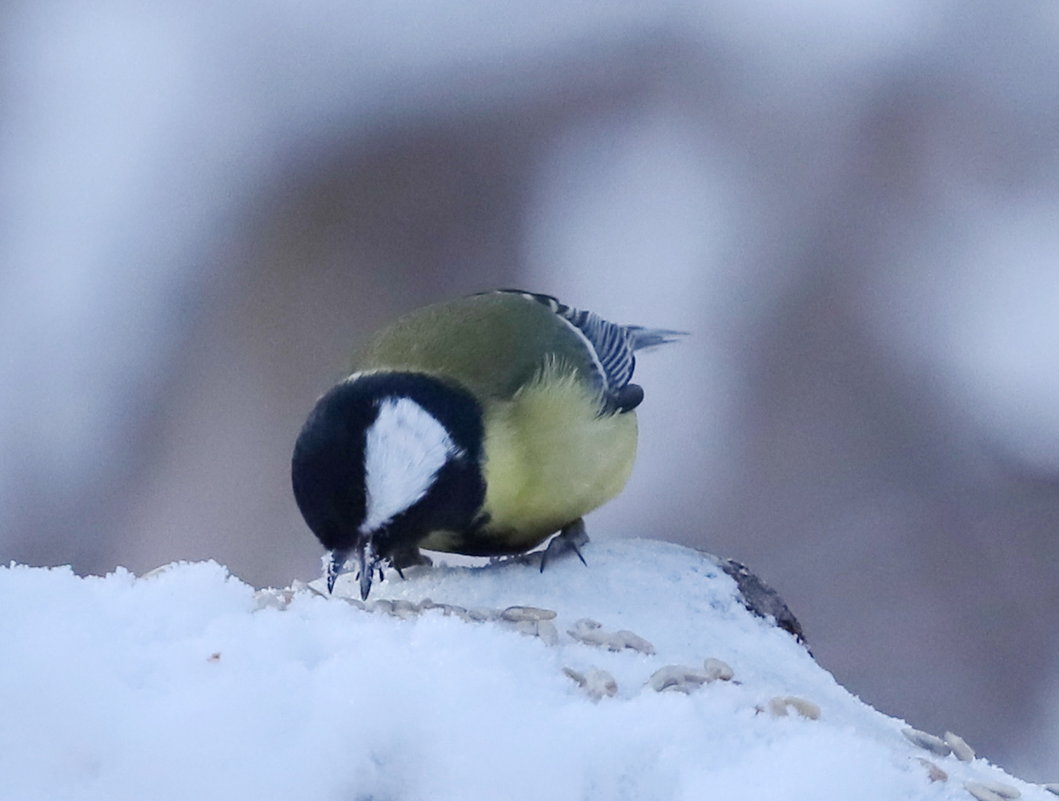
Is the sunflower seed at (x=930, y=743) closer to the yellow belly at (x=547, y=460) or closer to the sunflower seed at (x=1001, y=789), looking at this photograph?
the sunflower seed at (x=1001, y=789)

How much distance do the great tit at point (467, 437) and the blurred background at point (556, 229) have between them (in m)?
1.19

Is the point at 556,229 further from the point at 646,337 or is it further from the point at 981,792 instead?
the point at 981,792

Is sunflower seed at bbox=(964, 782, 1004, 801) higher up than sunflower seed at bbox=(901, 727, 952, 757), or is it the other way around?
sunflower seed at bbox=(964, 782, 1004, 801)

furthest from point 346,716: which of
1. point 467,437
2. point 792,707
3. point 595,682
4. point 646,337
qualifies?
point 646,337

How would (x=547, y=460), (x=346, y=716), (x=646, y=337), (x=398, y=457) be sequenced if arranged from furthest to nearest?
1. (x=646, y=337)
2. (x=547, y=460)
3. (x=398, y=457)
4. (x=346, y=716)

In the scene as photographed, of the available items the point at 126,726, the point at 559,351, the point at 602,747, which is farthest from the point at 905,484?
the point at 126,726

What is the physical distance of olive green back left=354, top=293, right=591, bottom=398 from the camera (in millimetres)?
1394

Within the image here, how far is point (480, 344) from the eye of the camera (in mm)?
1457

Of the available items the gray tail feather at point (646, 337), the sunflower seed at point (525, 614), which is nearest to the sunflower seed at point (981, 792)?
the sunflower seed at point (525, 614)

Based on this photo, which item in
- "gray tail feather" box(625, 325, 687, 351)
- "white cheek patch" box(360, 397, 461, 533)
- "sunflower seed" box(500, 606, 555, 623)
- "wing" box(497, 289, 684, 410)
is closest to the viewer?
"sunflower seed" box(500, 606, 555, 623)

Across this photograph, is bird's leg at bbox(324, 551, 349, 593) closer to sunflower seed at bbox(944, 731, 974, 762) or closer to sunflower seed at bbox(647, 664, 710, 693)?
sunflower seed at bbox(647, 664, 710, 693)

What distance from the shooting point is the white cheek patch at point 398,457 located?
43.8 inches

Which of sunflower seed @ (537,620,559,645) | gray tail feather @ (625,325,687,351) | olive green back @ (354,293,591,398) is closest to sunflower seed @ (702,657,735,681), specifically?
sunflower seed @ (537,620,559,645)

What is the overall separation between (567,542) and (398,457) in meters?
0.32
